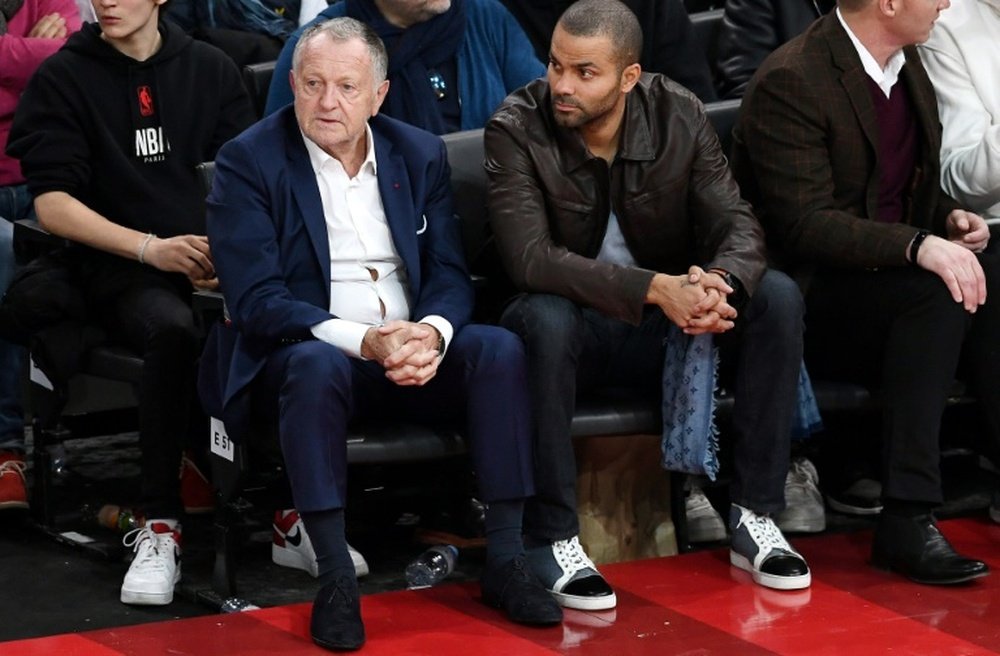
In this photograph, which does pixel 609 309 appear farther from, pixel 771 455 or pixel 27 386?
pixel 27 386

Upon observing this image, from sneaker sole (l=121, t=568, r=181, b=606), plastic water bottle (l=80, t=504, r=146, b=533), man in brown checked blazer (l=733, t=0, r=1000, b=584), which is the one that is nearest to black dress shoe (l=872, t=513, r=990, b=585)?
man in brown checked blazer (l=733, t=0, r=1000, b=584)

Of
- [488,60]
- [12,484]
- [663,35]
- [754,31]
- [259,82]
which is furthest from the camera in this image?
[754,31]

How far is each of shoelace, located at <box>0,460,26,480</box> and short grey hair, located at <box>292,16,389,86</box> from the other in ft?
4.66

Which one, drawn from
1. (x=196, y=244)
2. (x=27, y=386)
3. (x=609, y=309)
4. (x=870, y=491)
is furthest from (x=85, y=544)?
(x=870, y=491)

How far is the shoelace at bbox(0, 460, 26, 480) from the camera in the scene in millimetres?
4953

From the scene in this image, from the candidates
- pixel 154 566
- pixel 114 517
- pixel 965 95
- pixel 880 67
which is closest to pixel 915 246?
pixel 880 67

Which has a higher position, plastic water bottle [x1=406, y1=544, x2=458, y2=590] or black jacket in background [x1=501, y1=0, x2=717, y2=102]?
black jacket in background [x1=501, y1=0, x2=717, y2=102]

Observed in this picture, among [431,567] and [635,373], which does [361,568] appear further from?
[635,373]

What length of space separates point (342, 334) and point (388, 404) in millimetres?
239

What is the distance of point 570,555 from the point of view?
13.8ft

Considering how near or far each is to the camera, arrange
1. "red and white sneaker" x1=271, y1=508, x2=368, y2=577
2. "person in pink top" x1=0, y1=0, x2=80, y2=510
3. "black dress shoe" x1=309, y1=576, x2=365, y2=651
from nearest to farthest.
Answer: "black dress shoe" x1=309, y1=576, x2=365, y2=651
"red and white sneaker" x1=271, y1=508, x2=368, y2=577
"person in pink top" x1=0, y1=0, x2=80, y2=510

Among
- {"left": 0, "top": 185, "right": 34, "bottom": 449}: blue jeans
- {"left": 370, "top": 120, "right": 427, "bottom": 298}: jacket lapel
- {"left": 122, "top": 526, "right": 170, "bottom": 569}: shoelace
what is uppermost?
{"left": 370, "top": 120, "right": 427, "bottom": 298}: jacket lapel

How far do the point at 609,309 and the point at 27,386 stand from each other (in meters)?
1.60

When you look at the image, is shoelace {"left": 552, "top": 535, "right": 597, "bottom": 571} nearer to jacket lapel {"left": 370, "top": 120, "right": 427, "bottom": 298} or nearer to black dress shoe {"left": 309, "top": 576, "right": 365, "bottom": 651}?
black dress shoe {"left": 309, "top": 576, "right": 365, "bottom": 651}
